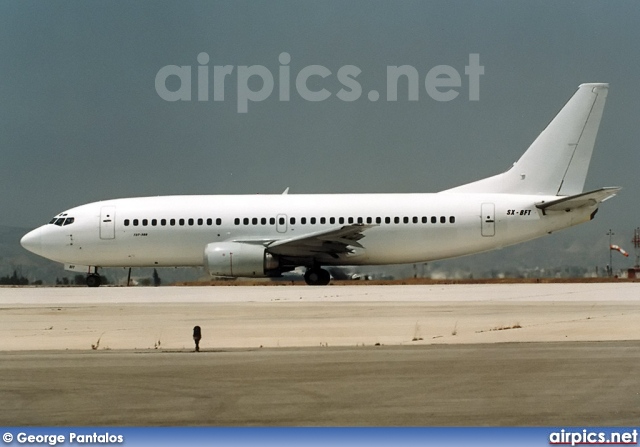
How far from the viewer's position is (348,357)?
13203 millimetres

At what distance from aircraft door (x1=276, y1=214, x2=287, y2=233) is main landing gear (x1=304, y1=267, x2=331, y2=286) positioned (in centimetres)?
175

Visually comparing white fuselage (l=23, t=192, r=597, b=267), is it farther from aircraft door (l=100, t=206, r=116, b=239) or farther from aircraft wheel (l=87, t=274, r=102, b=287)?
aircraft wheel (l=87, t=274, r=102, b=287)

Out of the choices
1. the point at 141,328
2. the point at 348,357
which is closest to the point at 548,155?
the point at 141,328

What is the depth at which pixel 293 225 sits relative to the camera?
35406mm

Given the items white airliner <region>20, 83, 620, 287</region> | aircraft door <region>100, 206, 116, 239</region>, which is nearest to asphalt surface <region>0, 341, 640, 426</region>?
white airliner <region>20, 83, 620, 287</region>

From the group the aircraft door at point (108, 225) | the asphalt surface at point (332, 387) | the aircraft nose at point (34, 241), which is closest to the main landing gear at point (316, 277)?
the aircraft door at point (108, 225)

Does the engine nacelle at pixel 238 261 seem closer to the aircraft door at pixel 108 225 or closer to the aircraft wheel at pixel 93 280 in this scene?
the aircraft door at pixel 108 225

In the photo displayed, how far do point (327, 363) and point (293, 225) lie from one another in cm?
2298

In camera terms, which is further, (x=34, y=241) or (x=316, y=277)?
(x=34, y=241)

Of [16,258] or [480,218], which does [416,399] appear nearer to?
[480,218]

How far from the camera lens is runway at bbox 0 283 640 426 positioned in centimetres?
910

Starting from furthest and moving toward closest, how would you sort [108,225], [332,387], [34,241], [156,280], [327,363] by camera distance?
[156,280] → [34,241] → [108,225] → [327,363] → [332,387]

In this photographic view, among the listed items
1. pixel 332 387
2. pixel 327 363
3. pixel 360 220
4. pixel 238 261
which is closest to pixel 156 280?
pixel 238 261

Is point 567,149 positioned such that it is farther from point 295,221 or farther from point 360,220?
point 295,221
